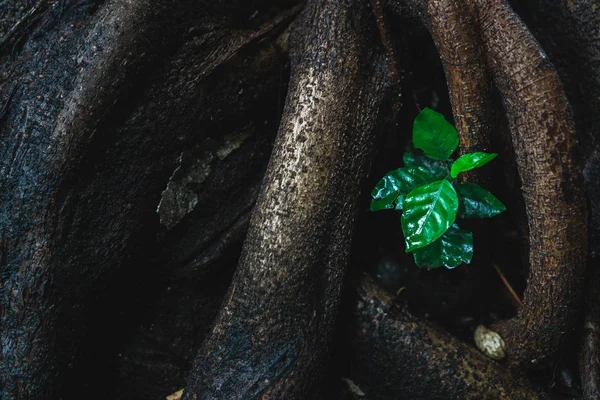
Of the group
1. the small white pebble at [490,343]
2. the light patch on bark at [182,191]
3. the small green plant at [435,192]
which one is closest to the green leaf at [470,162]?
the small green plant at [435,192]

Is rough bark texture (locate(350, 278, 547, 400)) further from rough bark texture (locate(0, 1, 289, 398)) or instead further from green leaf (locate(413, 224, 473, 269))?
rough bark texture (locate(0, 1, 289, 398))

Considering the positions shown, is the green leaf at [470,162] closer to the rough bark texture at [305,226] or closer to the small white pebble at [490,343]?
the rough bark texture at [305,226]

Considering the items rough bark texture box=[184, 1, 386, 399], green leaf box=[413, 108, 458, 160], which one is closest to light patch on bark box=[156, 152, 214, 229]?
rough bark texture box=[184, 1, 386, 399]

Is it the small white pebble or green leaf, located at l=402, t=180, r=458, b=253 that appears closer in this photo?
green leaf, located at l=402, t=180, r=458, b=253

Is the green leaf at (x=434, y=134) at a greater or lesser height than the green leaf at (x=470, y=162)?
greater

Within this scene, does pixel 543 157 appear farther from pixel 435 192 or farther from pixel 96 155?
pixel 96 155

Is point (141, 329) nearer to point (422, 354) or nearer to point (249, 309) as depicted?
point (249, 309)

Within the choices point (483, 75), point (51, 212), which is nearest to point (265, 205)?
point (51, 212)
